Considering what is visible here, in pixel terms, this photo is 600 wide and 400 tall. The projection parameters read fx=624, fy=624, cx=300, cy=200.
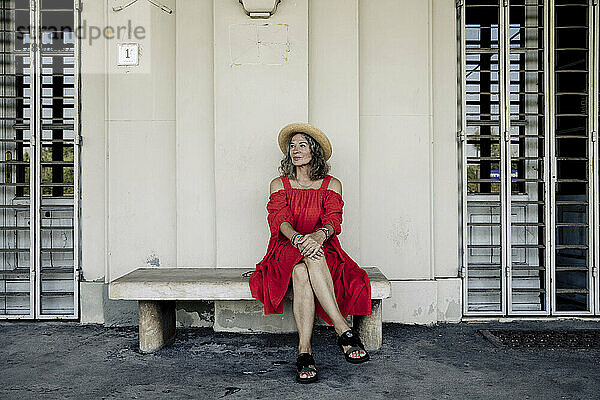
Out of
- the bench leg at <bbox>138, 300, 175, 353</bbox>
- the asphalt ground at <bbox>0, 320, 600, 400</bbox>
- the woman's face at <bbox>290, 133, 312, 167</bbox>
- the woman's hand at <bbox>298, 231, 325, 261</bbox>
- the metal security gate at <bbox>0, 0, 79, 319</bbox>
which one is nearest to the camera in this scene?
the asphalt ground at <bbox>0, 320, 600, 400</bbox>

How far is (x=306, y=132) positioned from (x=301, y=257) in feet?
3.35

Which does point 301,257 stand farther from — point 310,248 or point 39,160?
point 39,160

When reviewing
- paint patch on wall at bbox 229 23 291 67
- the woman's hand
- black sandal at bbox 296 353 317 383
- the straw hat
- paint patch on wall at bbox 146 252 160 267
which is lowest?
black sandal at bbox 296 353 317 383

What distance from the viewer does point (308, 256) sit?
4.12 metres

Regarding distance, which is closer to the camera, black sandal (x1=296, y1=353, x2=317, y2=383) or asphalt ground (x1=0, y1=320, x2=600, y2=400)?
asphalt ground (x1=0, y1=320, x2=600, y2=400)

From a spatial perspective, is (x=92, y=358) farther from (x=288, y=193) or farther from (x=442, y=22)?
(x=442, y=22)

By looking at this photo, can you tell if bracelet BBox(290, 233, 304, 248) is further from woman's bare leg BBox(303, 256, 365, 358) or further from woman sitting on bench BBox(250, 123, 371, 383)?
woman's bare leg BBox(303, 256, 365, 358)

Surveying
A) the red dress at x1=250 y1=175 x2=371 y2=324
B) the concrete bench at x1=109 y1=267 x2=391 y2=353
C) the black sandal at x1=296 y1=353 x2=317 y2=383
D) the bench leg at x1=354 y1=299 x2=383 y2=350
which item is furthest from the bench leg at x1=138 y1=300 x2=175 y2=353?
the bench leg at x1=354 y1=299 x2=383 y2=350

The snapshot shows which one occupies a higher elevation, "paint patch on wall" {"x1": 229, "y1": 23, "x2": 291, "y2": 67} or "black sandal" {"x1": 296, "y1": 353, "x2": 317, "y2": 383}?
"paint patch on wall" {"x1": 229, "y1": 23, "x2": 291, "y2": 67}

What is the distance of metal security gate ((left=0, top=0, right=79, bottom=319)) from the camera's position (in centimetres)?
535

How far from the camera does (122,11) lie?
5.20 meters

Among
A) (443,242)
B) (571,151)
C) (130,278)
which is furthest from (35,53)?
(571,151)

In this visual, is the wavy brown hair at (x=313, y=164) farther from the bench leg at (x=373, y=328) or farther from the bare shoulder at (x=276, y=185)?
the bench leg at (x=373, y=328)

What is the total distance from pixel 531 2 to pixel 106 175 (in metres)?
4.13
